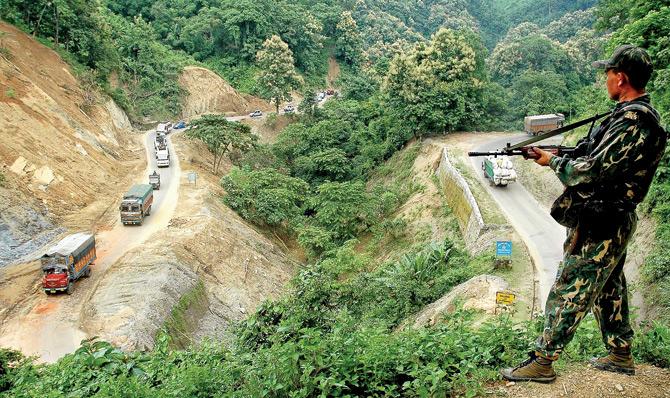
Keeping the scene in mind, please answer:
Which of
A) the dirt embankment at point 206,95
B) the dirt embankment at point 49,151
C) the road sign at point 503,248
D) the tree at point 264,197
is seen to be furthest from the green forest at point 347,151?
the dirt embankment at point 49,151

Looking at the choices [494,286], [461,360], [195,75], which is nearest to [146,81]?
[195,75]

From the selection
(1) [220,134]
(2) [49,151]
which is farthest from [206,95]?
(2) [49,151]

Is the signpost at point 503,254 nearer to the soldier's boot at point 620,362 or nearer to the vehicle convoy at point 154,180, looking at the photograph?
the soldier's boot at point 620,362

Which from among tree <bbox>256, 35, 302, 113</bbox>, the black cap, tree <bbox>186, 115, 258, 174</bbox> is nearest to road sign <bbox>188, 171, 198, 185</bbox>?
tree <bbox>186, 115, 258, 174</bbox>

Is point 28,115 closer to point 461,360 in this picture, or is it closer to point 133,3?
point 461,360

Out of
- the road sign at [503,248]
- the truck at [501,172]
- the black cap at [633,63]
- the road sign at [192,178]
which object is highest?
the black cap at [633,63]

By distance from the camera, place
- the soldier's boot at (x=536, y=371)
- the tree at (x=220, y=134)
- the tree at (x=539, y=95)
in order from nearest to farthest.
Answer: the soldier's boot at (x=536, y=371) < the tree at (x=220, y=134) < the tree at (x=539, y=95)

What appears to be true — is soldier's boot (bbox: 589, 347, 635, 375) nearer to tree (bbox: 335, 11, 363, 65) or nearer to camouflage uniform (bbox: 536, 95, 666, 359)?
camouflage uniform (bbox: 536, 95, 666, 359)
